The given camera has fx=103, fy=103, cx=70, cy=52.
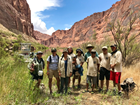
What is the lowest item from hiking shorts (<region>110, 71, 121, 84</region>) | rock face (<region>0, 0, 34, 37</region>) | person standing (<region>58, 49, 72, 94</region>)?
hiking shorts (<region>110, 71, 121, 84</region>)

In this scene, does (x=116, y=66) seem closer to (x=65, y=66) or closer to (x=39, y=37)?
(x=65, y=66)

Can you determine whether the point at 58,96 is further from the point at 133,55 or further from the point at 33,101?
the point at 133,55

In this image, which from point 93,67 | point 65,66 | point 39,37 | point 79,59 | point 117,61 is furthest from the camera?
point 39,37

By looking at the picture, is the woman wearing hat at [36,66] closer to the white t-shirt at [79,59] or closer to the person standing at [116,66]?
the white t-shirt at [79,59]

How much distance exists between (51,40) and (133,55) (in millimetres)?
116579

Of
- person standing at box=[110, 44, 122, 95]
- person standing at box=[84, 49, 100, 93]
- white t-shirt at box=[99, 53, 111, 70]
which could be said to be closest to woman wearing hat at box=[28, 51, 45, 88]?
person standing at box=[84, 49, 100, 93]

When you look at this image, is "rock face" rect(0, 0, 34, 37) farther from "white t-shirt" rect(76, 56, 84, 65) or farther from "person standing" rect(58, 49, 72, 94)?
"person standing" rect(58, 49, 72, 94)

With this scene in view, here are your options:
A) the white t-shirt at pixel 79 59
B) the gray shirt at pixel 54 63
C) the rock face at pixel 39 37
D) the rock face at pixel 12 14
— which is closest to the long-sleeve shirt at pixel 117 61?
the white t-shirt at pixel 79 59

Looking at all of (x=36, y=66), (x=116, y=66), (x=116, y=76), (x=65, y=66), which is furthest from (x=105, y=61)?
(x=36, y=66)

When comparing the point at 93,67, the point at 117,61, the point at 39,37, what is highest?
the point at 39,37

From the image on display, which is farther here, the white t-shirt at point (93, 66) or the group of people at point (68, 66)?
the white t-shirt at point (93, 66)

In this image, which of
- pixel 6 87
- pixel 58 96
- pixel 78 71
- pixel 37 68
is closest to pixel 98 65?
→ pixel 78 71

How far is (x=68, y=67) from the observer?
139 inches

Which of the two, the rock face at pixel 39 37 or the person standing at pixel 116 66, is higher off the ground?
the rock face at pixel 39 37
